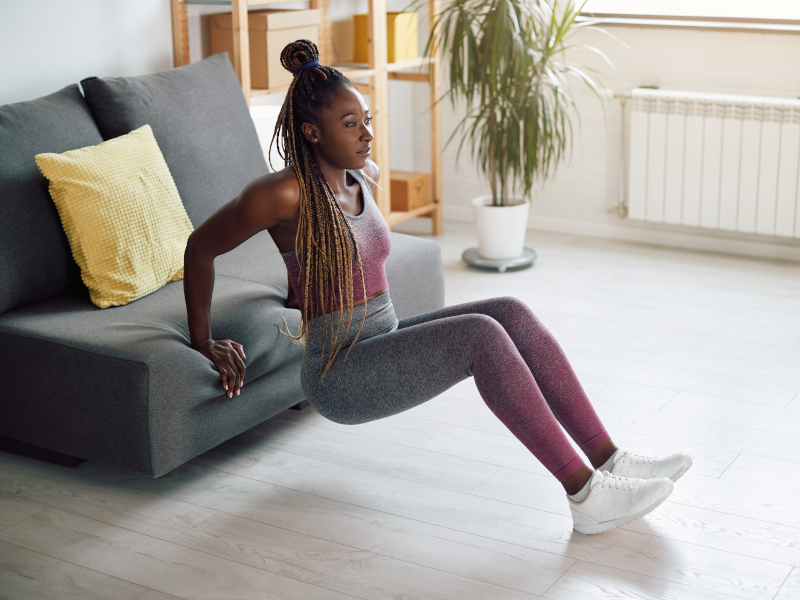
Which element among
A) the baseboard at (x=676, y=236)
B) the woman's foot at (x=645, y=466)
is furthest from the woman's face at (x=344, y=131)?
the baseboard at (x=676, y=236)

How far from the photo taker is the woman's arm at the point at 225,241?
6.14 feet

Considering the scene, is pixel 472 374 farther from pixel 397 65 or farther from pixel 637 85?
pixel 637 85

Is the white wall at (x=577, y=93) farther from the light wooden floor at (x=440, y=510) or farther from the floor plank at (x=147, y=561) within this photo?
the floor plank at (x=147, y=561)

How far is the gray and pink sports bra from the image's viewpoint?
6.38ft

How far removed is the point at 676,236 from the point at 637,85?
2.30ft

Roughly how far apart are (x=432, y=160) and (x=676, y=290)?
137 cm

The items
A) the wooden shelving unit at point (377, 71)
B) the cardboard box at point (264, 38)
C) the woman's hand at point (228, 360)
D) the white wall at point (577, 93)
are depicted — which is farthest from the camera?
the cardboard box at point (264, 38)

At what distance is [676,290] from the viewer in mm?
3635

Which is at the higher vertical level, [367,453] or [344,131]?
[344,131]

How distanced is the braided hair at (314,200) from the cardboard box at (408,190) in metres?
2.38

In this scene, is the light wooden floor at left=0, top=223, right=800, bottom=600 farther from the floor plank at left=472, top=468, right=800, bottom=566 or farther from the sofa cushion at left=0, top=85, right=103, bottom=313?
the sofa cushion at left=0, top=85, right=103, bottom=313

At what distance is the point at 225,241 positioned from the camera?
1.93 m

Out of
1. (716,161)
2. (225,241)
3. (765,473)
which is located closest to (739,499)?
(765,473)

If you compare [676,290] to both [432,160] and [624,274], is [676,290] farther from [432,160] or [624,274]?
[432,160]
